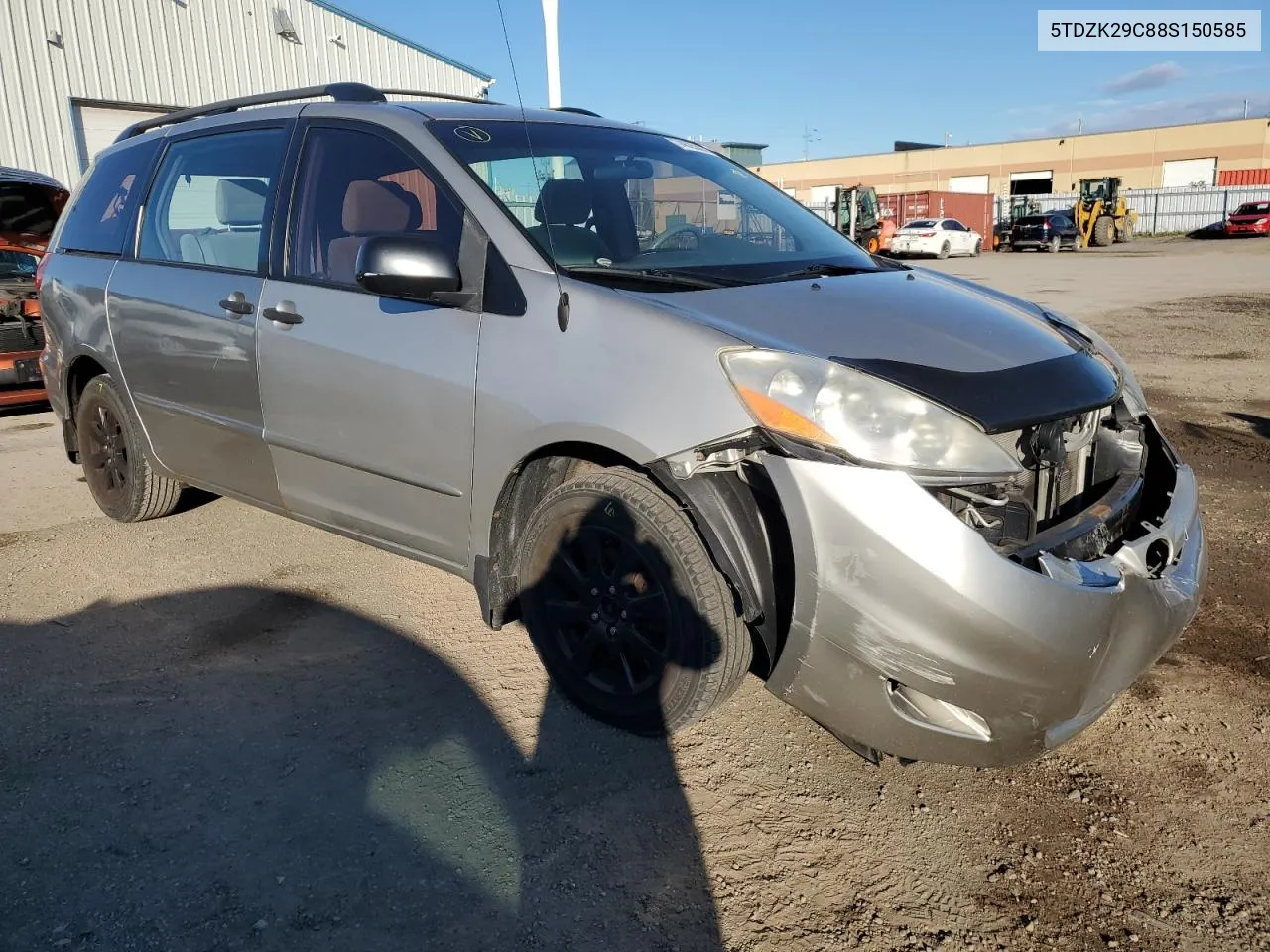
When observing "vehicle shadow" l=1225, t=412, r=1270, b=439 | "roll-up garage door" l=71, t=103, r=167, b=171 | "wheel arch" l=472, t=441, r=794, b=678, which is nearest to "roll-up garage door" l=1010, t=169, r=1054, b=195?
"roll-up garage door" l=71, t=103, r=167, b=171

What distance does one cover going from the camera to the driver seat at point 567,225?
9.26 feet

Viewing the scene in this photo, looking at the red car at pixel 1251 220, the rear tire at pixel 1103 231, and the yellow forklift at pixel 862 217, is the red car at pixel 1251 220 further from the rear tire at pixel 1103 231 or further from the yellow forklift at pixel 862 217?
the yellow forklift at pixel 862 217

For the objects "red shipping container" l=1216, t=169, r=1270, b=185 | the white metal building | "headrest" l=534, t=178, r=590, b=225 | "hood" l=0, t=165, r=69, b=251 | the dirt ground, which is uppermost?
the white metal building

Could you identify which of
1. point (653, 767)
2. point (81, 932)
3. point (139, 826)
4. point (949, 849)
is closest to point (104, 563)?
point (139, 826)

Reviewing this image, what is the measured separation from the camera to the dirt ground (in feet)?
6.79

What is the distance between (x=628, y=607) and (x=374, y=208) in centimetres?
170

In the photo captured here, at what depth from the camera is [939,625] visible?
2.08 m

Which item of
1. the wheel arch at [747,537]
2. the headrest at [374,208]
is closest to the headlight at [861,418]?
the wheel arch at [747,537]

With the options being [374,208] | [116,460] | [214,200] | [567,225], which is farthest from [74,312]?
[567,225]

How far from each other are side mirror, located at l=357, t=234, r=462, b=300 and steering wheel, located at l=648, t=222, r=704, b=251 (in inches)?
29.6

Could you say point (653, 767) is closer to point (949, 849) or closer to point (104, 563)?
point (949, 849)

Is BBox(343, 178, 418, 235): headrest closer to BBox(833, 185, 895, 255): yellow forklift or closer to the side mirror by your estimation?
the side mirror

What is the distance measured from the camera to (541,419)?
2613mm

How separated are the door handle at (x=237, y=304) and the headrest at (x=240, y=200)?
0.30 metres
